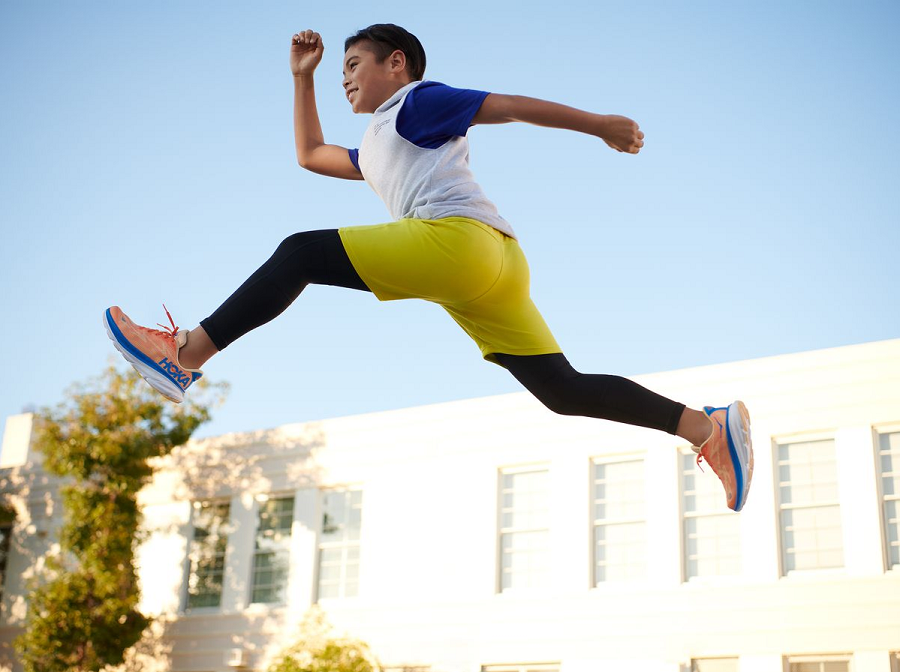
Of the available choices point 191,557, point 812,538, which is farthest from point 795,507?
point 191,557

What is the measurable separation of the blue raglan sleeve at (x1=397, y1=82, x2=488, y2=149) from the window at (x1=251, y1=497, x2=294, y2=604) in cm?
1273

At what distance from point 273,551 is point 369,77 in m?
12.8

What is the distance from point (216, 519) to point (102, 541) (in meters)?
1.72

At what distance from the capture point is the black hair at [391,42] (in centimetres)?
309

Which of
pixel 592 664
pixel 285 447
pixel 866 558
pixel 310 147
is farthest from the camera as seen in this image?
pixel 285 447

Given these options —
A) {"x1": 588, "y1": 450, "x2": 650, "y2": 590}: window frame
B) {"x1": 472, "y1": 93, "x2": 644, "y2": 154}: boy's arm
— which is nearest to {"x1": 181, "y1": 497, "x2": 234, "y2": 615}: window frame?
{"x1": 588, "y1": 450, "x2": 650, "y2": 590}: window frame

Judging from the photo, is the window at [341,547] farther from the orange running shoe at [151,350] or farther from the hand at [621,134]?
the hand at [621,134]

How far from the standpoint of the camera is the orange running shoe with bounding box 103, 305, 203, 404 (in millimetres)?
2873

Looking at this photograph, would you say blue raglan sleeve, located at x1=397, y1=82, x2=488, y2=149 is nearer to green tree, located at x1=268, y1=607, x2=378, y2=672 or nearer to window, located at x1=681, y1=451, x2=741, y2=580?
window, located at x1=681, y1=451, x2=741, y2=580

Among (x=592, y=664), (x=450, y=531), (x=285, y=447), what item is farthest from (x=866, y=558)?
(x=285, y=447)

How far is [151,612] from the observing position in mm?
15852

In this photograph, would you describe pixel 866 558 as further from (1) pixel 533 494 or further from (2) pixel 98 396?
(2) pixel 98 396

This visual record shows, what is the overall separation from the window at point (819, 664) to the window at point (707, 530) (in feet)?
3.63

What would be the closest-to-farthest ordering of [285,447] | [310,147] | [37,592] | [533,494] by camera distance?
[310,147]
[533,494]
[37,592]
[285,447]
